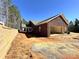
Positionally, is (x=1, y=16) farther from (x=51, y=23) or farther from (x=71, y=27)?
(x=71, y=27)

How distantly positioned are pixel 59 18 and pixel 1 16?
50.9 feet

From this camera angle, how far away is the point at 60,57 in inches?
Result: 362

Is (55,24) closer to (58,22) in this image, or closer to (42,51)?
(58,22)

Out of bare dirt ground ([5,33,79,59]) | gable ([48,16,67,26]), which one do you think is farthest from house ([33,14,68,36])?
bare dirt ground ([5,33,79,59])

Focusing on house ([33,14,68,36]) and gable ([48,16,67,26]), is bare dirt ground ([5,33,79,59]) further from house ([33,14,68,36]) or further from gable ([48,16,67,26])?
gable ([48,16,67,26])

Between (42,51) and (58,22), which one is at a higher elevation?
(58,22)

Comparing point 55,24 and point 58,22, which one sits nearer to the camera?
point 55,24

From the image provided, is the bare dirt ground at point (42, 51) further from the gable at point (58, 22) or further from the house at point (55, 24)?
the gable at point (58, 22)

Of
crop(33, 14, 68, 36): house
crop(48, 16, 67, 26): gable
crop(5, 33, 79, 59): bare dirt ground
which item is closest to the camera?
crop(5, 33, 79, 59): bare dirt ground

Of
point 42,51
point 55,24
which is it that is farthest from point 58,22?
point 42,51

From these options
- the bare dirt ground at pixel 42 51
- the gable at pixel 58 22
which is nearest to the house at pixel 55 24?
the gable at pixel 58 22

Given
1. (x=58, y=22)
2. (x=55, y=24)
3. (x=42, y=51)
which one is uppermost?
(x=58, y=22)

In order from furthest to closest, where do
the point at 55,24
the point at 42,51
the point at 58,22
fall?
the point at 58,22 < the point at 55,24 < the point at 42,51

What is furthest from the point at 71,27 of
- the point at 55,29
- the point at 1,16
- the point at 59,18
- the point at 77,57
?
the point at 77,57
